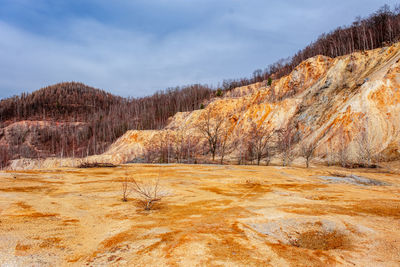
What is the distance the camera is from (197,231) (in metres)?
5.57

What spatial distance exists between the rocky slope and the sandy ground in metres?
21.3

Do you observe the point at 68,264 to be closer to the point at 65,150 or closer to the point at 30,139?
the point at 65,150

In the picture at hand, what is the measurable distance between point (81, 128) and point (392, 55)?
100 m

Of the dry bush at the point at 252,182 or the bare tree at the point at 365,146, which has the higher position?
the bare tree at the point at 365,146

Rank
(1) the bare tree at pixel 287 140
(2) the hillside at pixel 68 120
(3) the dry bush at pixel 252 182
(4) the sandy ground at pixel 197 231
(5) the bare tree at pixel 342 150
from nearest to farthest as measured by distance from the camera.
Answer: (4) the sandy ground at pixel 197 231, (3) the dry bush at pixel 252 182, (5) the bare tree at pixel 342 150, (1) the bare tree at pixel 287 140, (2) the hillside at pixel 68 120

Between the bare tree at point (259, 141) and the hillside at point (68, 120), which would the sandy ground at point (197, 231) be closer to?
the bare tree at point (259, 141)

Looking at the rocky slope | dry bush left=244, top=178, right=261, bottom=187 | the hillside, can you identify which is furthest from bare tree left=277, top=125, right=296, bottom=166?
the hillside

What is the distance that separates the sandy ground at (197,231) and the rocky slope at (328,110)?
21318 mm

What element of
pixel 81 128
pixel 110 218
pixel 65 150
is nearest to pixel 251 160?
pixel 110 218

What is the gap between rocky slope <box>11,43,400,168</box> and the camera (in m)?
27.1

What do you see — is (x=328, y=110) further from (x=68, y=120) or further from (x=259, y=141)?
(x=68, y=120)

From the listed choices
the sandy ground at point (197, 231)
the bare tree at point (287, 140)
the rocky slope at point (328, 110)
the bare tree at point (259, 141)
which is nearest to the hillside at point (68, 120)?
the rocky slope at point (328, 110)

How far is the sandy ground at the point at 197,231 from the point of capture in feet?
14.2

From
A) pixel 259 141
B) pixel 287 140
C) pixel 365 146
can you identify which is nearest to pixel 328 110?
pixel 287 140
